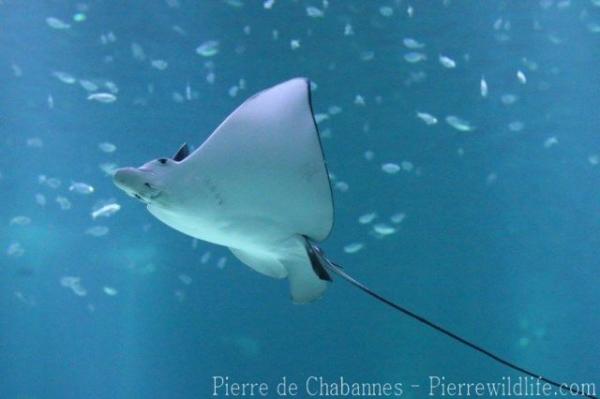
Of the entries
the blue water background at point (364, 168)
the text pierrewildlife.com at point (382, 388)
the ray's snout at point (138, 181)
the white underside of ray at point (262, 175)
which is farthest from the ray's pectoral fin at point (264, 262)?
the text pierrewildlife.com at point (382, 388)

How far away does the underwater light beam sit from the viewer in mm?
2703

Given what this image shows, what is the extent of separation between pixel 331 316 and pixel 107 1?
7.19 metres

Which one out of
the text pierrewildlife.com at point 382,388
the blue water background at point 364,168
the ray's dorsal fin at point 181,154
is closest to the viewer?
the ray's dorsal fin at point 181,154

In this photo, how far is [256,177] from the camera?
2789 millimetres

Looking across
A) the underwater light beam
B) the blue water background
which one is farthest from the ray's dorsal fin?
the blue water background

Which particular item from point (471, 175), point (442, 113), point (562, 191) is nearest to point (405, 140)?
point (442, 113)

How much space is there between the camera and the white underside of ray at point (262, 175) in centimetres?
271

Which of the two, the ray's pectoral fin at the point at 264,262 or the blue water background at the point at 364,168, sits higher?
the blue water background at the point at 364,168

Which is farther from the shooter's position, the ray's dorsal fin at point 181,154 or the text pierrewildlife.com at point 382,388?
the text pierrewildlife.com at point 382,388

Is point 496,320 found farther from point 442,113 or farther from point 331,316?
point 442,113

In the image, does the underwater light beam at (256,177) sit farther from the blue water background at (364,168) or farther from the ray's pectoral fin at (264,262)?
the blue water background at (364,168)

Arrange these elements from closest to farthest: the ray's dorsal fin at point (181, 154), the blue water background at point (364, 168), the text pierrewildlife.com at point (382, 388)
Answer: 1. the ray's dorsal fin at point (181, 154)
2. the blue water background at point (364, 168)
3. the text pierrewildlife.com at point (382, 388)

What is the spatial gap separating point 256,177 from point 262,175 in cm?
3

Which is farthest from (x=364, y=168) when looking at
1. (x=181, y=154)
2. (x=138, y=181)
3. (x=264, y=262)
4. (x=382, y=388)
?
(x=138, y=181)
